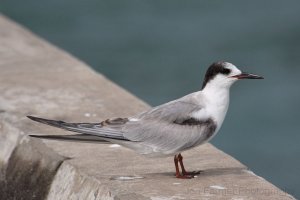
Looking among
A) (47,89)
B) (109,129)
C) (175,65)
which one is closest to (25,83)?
(47,89)

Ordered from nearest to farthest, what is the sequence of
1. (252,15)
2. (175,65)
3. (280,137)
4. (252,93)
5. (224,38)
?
(280,137), (252,93), (175,65), (224,38), (252,15)

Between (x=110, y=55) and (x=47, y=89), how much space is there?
23.3 feet

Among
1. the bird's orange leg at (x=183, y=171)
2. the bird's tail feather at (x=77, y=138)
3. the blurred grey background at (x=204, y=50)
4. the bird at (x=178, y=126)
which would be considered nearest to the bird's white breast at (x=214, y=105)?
the bird at (x=178, y=126)

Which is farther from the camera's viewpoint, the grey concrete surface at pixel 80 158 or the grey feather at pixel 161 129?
the grey feather at pixel 161 129

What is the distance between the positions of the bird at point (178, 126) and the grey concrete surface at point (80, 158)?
0.19 m

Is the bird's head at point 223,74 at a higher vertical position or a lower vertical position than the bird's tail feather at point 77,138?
higher

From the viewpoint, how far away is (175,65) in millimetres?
15148

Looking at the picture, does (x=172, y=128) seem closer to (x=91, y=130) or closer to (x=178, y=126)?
(x=178, y=126)

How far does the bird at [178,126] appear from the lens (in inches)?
261

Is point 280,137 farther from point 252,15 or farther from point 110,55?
point 252,15

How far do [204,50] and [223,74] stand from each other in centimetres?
905

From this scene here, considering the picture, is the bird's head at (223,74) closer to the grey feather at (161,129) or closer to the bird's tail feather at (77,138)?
the grey feather at (161,129)

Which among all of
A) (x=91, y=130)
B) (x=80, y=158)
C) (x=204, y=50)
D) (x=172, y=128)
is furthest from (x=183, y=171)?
(x=204, y=50)

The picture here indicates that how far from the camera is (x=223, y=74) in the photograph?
6691 mm
